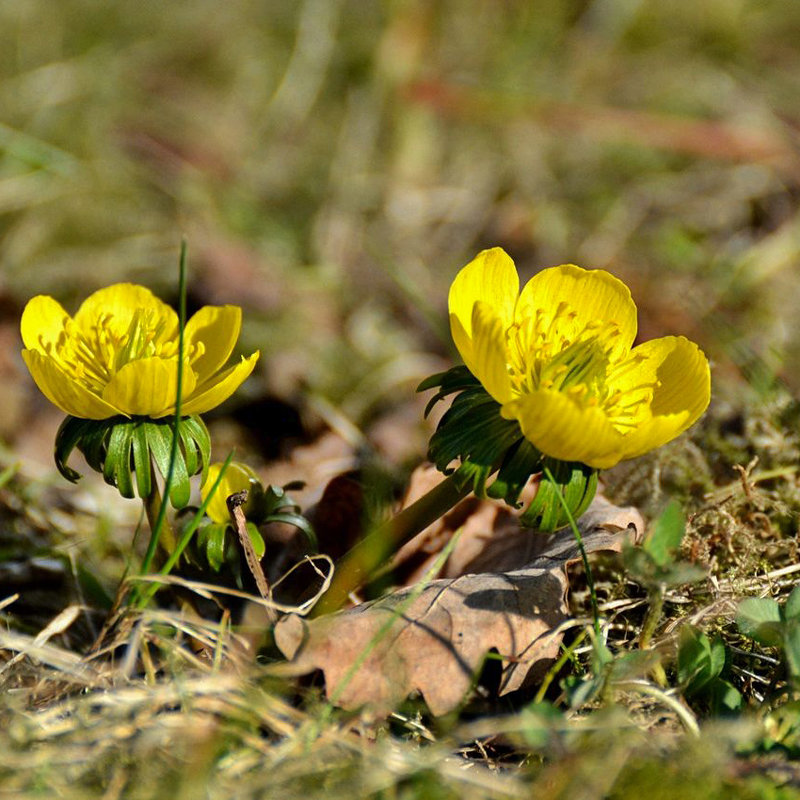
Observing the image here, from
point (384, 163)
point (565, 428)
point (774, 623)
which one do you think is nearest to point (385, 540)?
point (565, 428)

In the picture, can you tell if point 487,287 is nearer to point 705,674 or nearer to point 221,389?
point 221,389

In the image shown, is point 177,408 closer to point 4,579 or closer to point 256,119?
point 4,579

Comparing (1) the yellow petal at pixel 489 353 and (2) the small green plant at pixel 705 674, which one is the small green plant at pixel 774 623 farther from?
(1) the yellow petal at pixel 489 353

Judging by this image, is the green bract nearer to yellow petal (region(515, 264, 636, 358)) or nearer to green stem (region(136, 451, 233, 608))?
green stem (region(136, 451, 233, 608))

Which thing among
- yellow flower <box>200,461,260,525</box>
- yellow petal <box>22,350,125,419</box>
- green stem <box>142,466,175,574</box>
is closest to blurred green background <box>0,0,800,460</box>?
yellow flower <box>200,461,260,525</box>

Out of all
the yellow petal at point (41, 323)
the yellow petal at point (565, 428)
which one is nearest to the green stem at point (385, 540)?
the yellow petal at point (565, 428)

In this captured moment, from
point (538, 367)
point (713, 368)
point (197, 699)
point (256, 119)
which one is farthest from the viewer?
point (256, 119)

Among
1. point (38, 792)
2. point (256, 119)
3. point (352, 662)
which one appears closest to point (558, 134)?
point (256, 119)

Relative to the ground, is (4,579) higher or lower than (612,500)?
lower
